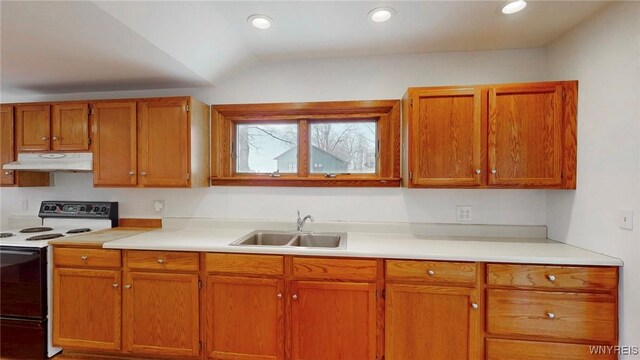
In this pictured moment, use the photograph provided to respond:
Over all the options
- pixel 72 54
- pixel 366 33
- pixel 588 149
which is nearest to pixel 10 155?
pixel 72 54

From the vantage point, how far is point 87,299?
1910 mm

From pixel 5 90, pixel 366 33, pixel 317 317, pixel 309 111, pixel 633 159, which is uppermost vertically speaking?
pixel 366 33

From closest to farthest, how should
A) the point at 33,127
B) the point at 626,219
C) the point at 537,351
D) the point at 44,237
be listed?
the point at 626,219, the point at 537,351, the point at 44,237, the point at 33,127

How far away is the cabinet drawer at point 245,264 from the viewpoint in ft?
5.74

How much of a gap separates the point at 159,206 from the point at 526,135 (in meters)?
2.99

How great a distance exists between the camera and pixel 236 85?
7.81 ft

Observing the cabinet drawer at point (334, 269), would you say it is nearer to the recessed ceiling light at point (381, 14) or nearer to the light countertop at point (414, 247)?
the light countertop at point (414, 247)

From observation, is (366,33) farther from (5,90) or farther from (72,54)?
(5,90)

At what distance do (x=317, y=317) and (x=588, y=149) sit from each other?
2013mm

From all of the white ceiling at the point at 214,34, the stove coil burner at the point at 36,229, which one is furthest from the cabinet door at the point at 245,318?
the stove coil burner at the point at 36,229

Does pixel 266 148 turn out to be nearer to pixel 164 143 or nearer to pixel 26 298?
pixel 164 143

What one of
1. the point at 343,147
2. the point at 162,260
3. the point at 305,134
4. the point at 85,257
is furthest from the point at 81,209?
the point at 343,147

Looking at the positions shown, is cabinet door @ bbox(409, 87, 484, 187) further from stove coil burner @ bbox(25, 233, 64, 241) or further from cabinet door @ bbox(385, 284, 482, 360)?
stove coil burner @ bbox(25, 233, 64, 241)

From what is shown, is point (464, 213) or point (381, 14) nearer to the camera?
point (381, 14)
